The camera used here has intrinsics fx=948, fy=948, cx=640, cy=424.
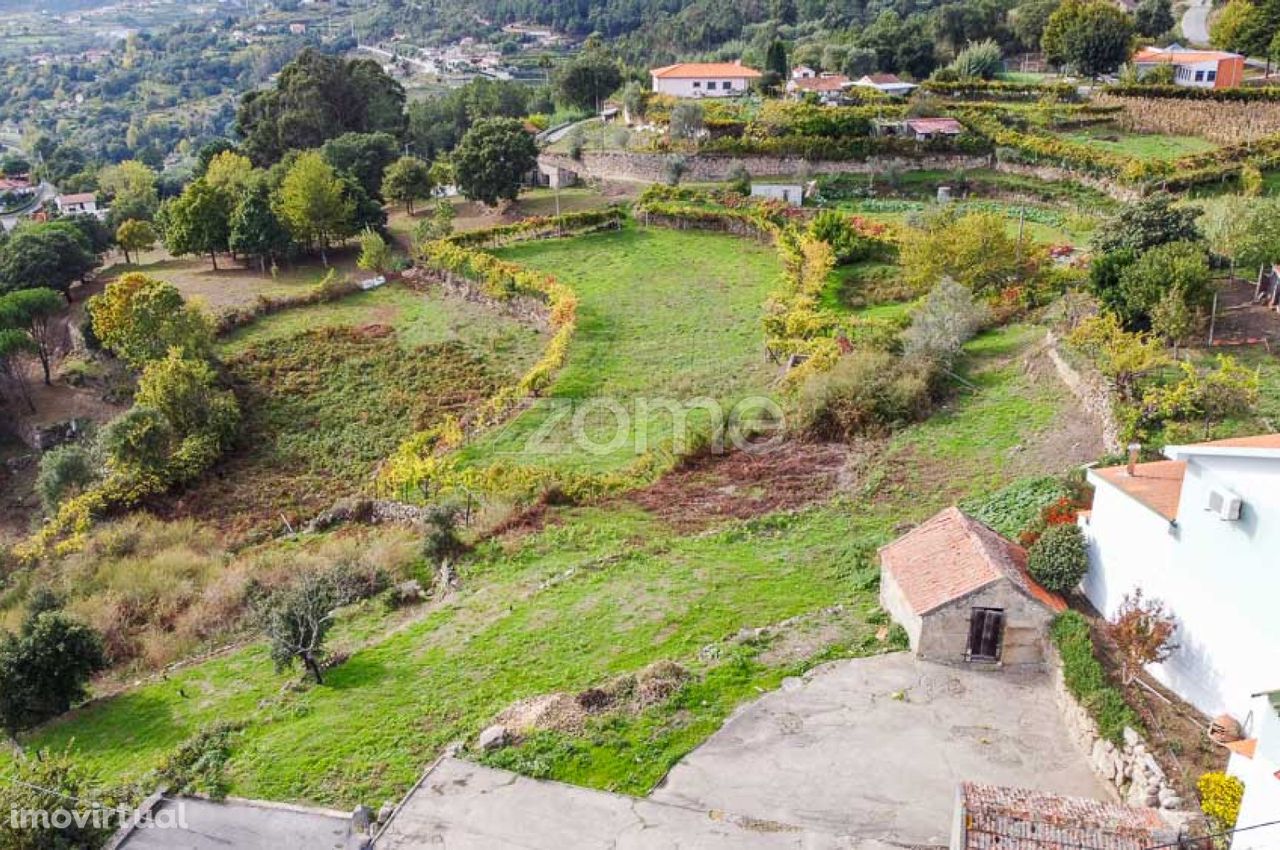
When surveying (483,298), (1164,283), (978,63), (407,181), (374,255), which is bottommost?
(483,298)

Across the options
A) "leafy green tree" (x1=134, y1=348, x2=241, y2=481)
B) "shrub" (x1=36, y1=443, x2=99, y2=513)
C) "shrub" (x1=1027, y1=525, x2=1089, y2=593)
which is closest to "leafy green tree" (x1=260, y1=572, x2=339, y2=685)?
"shrub" (x1=1027, y1=525, x2=1089, y2=593)

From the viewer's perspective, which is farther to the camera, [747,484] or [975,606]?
[747,484]

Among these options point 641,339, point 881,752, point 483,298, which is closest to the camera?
point 881,752

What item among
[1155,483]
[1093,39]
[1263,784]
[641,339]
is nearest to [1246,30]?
Answer: [1093,39]

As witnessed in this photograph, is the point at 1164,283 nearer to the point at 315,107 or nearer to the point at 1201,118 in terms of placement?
the point at 1201,118

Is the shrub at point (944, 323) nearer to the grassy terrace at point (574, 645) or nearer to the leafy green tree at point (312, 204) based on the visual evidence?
the grassy terrace at point (574, 645)

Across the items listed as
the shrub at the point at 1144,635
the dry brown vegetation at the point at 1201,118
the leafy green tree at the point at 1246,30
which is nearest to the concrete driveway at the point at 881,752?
the shrub at the point at 1144,635

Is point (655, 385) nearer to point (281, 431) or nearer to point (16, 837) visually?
point (281, 431)
